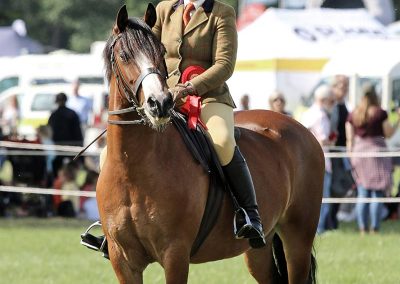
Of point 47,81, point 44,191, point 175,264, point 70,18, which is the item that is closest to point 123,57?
point 175,264

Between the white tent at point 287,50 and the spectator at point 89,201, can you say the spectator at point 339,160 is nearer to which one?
the spectator at point 89,201

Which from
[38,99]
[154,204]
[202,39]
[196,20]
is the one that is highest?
[196,20]

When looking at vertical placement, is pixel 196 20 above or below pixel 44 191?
above

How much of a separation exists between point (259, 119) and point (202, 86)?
1636 millimetres

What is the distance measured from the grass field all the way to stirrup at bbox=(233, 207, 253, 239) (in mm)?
3508

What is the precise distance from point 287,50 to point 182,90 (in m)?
17.3

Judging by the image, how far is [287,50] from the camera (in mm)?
24594

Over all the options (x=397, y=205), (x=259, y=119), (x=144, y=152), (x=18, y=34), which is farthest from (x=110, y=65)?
(x=18, y=34)

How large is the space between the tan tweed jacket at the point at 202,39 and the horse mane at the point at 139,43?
677mm

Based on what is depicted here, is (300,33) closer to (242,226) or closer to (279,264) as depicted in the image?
(279,264)

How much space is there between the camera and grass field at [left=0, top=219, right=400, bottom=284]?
11656mm

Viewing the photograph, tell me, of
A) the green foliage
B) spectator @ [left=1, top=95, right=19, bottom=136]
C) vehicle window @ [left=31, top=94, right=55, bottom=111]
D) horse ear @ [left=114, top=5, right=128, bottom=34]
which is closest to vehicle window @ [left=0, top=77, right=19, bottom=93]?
vehicle window @ [left=31, top=94, right=55, bottom=111]

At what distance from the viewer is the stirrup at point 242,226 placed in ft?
25.7

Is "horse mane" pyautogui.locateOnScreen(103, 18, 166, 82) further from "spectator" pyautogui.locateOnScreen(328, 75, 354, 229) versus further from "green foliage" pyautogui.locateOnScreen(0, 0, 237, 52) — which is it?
"green foliage" pyautogui.locateOnScreen(0, 0, 237, 52)
